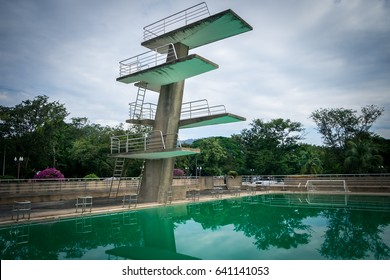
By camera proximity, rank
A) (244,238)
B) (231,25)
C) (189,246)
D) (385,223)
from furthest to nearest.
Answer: (231,25) < (385,223) < (244,238) < (189,246)

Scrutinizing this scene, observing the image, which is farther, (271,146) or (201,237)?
(271,146)

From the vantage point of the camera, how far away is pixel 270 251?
7.18 m

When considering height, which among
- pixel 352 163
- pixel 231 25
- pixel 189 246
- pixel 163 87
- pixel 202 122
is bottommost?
pixel 189 246

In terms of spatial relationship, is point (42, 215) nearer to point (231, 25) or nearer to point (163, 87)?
point (163, 87)

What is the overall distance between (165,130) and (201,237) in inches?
350

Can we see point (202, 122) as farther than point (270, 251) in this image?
Yes

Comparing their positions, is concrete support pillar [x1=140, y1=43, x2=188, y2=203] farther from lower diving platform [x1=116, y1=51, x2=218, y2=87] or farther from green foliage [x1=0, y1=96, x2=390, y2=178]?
green foliage [x1=0, y1=96, x2=390, y2=178]

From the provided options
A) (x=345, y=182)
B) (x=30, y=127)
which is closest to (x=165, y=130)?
(x=345, y=182)

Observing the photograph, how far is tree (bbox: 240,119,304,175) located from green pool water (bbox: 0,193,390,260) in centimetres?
2911

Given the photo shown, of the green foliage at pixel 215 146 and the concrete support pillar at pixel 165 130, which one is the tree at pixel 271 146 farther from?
the concrete support pillar at pixel 165 130

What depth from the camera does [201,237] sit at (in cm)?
895

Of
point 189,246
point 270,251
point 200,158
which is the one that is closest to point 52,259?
point 189,246

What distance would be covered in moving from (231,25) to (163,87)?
5.55 m

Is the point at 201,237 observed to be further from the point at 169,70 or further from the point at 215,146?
the point at 215,146
